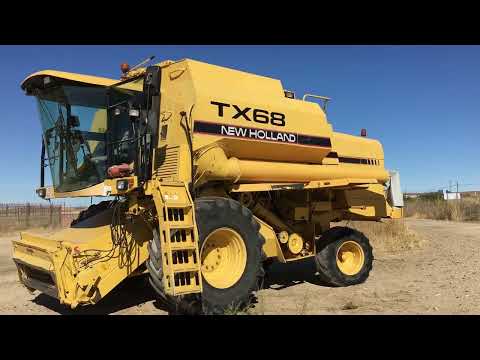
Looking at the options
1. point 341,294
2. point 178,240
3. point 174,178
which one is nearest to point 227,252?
point 178,240

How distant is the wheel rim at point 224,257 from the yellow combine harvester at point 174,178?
0.02 m

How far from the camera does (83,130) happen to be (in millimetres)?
7055

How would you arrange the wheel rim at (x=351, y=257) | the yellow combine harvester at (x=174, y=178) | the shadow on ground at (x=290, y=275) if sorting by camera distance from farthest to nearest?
the wheel rim at (x=351, y=257), the shadow on ground at (x=290, y=275), the yellow combine harvester at (x=174, y=178)

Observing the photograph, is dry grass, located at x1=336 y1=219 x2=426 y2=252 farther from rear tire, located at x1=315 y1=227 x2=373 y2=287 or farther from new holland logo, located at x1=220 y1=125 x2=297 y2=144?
new holland logo, located at x1=220 y1=125 x2=297 y2=144

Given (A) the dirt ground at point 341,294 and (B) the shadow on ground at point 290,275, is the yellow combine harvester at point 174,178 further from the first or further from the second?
(B) the shadow on ground at point 290,275

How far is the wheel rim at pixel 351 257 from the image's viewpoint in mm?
8898

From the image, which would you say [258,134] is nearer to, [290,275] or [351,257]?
[351,257]

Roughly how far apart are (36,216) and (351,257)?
2819 cm

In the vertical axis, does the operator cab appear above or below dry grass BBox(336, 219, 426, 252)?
above

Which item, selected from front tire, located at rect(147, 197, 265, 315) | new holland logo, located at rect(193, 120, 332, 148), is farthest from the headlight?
new holland logo, located at rect(193, 120, 332, 148)

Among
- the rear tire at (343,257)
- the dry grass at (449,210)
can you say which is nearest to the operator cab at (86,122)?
the rear tire at (343,257)

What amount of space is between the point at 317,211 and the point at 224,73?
10.6ft

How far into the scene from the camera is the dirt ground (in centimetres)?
673

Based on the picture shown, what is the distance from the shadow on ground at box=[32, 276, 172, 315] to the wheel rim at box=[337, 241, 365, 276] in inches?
142
